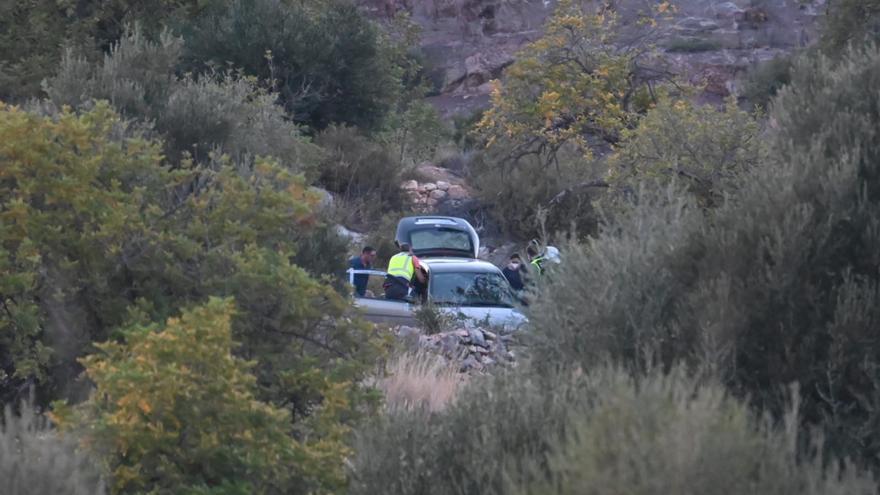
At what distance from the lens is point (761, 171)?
5988mm

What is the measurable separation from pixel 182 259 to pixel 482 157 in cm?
2694

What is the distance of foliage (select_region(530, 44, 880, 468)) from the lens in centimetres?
520

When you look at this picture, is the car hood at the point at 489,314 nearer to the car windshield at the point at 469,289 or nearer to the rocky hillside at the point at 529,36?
the car windshield at the point at 469,289

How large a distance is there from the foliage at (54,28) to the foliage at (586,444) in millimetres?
18979

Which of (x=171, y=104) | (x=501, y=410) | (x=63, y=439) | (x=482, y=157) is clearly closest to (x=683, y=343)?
(x=501, y=410)

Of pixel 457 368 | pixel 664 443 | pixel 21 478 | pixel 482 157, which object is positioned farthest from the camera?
pixel 482 157

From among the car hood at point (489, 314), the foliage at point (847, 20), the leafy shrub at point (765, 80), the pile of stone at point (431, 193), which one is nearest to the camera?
the car hood at point (489, 314)

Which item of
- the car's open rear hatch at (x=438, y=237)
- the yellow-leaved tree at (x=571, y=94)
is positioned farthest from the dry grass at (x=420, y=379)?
the yellow-leaved tree at (x=571, y=94)

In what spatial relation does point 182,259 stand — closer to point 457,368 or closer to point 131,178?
point 131,178

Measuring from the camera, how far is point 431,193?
32.4 metres

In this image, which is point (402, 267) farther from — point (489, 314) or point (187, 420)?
point (187, 420)

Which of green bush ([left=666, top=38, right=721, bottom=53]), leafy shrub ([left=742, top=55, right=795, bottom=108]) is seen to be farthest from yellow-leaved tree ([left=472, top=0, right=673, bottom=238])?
green bush ([left=666, top=38, right=721, bottom=53])

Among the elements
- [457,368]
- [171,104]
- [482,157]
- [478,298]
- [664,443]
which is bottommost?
[482,157]

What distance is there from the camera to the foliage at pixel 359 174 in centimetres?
2948
